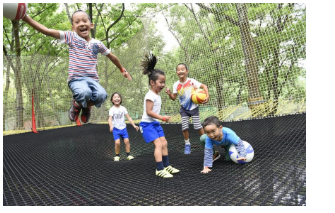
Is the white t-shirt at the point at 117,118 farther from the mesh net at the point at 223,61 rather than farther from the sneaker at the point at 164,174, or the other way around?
the mesh net at the point at 223,61

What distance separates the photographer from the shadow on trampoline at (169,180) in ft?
5.22

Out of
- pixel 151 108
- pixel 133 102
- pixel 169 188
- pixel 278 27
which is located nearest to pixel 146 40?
pixel 133 102

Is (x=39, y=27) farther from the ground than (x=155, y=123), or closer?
farther from the ground

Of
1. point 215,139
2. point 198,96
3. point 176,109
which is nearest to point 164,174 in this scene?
point 215,139

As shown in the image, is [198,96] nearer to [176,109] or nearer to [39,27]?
[39,27]

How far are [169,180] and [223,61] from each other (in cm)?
371

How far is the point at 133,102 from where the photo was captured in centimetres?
686

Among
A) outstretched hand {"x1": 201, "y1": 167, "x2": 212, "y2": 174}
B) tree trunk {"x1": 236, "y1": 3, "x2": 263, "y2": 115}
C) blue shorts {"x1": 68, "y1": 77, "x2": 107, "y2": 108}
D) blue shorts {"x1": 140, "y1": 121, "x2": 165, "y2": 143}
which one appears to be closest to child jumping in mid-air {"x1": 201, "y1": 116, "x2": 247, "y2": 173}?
outstretched hand {"x1": 201, "y1": 167, "x2": 212, "y2": 174}

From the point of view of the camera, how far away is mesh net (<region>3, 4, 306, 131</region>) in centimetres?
465

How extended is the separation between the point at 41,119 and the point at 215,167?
6.14 metres

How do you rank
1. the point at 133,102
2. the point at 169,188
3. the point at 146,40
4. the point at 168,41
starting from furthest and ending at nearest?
the point at 133,102 < the point at 146,40 < the point at 168,41 < the point at 169,188

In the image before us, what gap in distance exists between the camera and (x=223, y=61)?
5.23 metres

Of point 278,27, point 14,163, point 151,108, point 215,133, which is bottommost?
point 14,163

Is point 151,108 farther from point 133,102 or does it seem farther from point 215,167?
point 133,102
